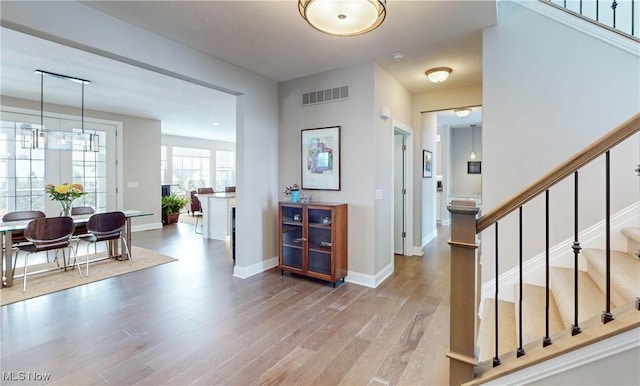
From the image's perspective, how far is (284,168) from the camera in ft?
14.2

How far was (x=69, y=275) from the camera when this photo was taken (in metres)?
3.87

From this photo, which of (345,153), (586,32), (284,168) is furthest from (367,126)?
(586,32)

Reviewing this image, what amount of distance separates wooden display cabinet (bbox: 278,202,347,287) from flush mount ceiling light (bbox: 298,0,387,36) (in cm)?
197

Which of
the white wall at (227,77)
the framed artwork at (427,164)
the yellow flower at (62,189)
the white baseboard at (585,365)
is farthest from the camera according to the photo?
the framed artwork at (427,164)

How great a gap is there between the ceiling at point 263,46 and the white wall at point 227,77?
0.41ft

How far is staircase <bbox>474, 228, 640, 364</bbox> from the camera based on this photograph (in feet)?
5.48

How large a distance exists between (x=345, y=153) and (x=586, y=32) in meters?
2.45

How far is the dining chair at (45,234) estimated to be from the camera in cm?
337

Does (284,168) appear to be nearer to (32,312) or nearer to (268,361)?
(268,361)

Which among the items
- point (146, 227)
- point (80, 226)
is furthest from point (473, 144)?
point (80, 226)

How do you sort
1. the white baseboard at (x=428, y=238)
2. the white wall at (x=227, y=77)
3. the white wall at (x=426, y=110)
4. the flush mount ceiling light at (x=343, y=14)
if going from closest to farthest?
the flush mount ceiling light at (x=343, y=14), the white wall at (x=227, y=77), the white wall at (x=426, y=110), the white baseboard at (x=428, y=238)

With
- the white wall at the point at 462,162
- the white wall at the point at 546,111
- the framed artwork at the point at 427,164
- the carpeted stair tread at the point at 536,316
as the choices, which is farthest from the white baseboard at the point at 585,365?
the white wall at the point at 462,162

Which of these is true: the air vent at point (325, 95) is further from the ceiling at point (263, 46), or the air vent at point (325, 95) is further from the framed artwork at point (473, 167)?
the framed artwork at point (473, 167)

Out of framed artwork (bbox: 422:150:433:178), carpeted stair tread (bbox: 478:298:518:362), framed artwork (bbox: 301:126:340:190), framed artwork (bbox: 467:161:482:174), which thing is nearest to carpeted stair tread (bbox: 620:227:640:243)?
carpeted stair tread (bbox: 478:298:518:362)
